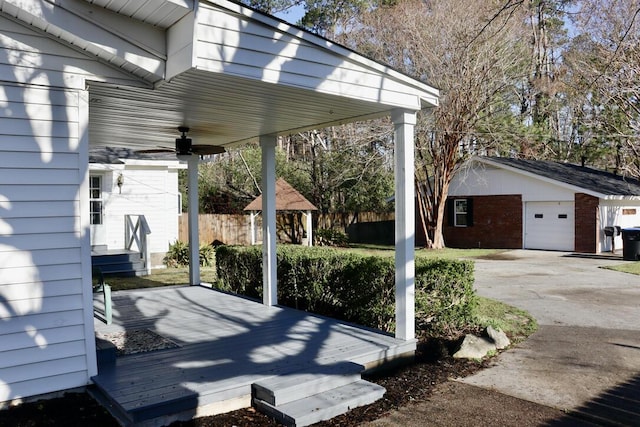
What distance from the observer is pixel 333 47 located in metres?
5.03

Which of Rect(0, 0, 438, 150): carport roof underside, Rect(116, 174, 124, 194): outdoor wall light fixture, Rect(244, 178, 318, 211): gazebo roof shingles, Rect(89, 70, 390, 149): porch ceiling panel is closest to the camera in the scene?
Rect(0, 0, 438, 150): carport roof underside

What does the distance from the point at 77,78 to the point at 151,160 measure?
10.4 m

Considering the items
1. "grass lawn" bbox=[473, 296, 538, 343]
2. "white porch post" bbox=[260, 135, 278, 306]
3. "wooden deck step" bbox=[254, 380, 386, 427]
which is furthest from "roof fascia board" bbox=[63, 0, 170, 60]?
"grass lawn" bbox=[473, 296, 538, 343]

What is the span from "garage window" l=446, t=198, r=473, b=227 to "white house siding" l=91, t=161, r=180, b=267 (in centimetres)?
1271

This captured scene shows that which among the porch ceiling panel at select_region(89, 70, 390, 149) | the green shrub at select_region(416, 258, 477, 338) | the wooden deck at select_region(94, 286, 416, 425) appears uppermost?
the porch ceiling panel at select_region(89, 70, 390, 149)

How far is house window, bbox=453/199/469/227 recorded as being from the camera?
2318 centimetres

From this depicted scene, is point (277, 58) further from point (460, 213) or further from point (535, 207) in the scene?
point (460, 213)

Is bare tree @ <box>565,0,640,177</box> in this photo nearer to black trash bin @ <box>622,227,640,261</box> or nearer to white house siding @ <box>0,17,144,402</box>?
black trash bin @ <box>622,227,640,261</box>

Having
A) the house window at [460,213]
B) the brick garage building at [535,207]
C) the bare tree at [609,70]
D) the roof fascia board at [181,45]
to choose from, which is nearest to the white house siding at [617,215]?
the brick garage building at [535,207]

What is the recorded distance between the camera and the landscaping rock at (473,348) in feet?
19.5

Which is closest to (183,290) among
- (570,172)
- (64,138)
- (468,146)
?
(64,138)

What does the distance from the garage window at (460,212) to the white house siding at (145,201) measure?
12.7 metres

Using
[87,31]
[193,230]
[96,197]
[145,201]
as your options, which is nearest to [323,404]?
[87,31]

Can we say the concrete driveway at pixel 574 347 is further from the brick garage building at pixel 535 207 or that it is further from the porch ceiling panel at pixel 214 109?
the brick garage building at pixel 535 207
